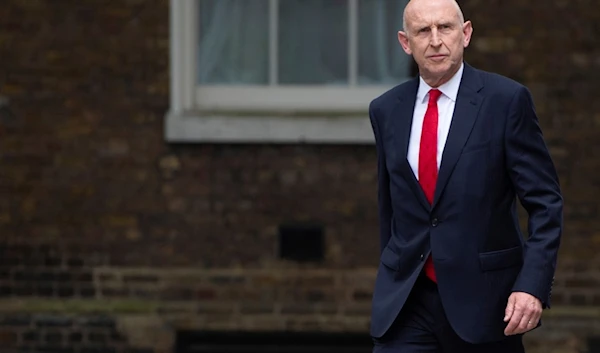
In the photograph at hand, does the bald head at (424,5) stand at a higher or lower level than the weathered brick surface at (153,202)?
higher

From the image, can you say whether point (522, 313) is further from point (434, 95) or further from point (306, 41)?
point (306, 41)

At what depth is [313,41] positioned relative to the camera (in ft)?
26.8

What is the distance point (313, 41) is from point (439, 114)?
400 centimetres

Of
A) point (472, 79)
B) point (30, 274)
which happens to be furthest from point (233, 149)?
point (472, 79)

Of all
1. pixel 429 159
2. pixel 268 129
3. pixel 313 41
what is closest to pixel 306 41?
pixel 313 41

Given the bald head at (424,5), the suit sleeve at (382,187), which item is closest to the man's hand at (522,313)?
the suit sleeve at (382,187)

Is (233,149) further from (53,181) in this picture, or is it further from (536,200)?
(536,200)

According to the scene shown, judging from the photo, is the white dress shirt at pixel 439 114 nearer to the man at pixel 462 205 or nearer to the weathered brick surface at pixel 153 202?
the man at pixel 462 205

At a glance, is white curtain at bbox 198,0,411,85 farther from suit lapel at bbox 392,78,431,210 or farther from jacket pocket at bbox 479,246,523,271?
jacket pocket at bbox 479,246,523,271

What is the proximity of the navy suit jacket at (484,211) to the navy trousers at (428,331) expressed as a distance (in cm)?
5

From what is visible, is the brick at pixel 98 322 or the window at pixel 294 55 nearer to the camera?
the brick at pixel 98 322

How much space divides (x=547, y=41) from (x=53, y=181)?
303 centimetres

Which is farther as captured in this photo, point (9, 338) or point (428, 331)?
point (9, 338)

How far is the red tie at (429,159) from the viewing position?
4.18 metres
